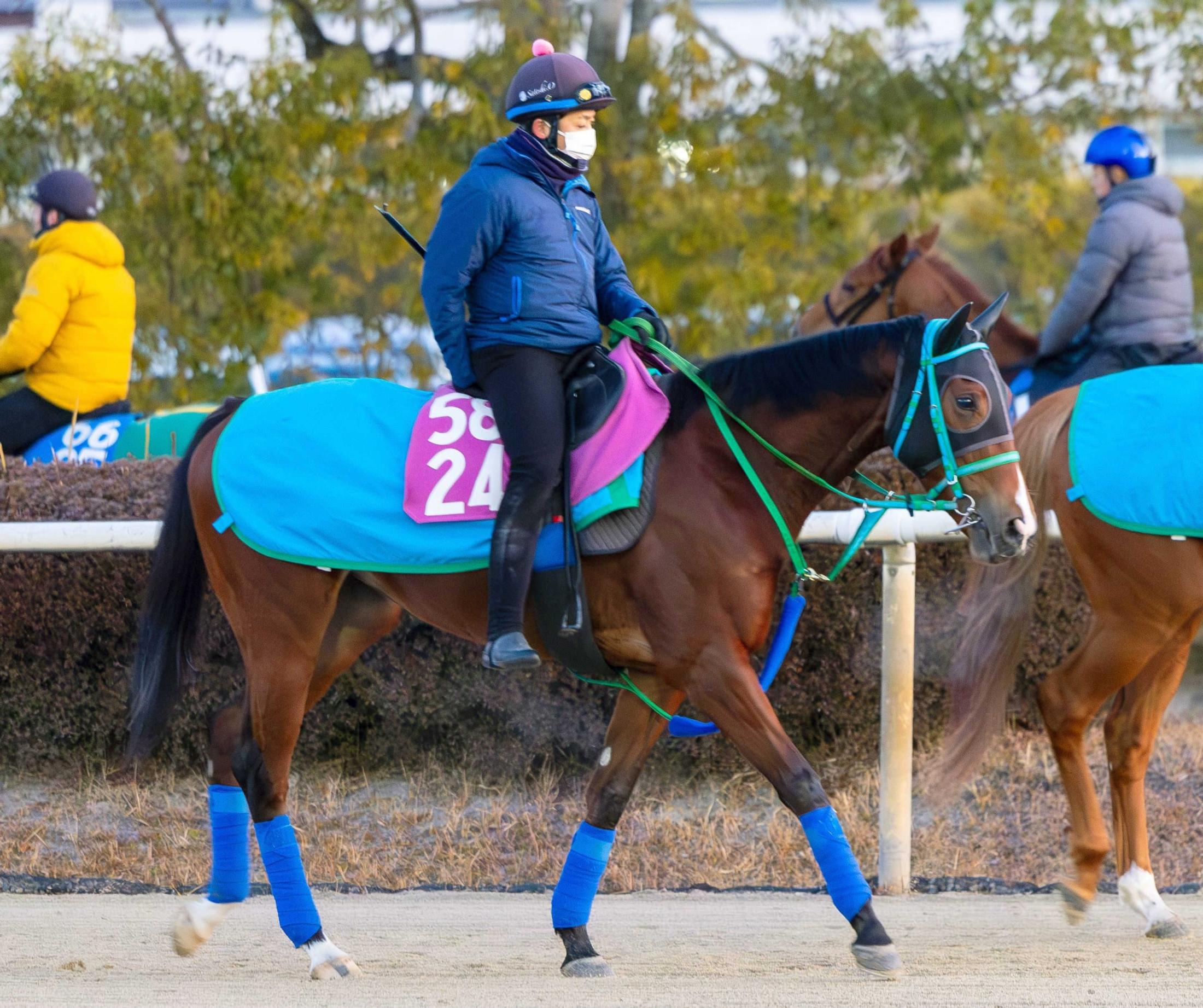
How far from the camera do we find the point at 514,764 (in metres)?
6.26

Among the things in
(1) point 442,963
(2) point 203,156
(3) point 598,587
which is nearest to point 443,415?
(3) point 598,587

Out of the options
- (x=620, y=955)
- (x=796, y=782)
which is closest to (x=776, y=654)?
(x=796, y=782)

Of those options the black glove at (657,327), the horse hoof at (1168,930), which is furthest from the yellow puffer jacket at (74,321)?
the horse hoof at (1168,930)

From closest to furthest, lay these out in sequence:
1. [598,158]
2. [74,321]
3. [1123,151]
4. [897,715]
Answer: [897,715], [1123,151], [74,321], [598,158]

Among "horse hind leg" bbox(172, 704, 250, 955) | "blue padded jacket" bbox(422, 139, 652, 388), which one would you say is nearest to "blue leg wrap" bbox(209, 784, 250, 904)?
"horse hind leg" bbox(172, 704, 250, 955)

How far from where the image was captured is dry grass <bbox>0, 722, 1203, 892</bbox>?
5.69 meters

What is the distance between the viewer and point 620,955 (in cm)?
459

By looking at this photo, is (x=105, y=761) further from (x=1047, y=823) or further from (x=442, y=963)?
(x=1047, y=823)

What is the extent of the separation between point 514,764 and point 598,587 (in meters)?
2.04

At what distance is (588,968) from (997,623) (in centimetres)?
197

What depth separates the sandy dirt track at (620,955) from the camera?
4.06 m

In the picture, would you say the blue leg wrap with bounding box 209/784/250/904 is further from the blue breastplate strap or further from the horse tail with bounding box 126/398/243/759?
the blue breastplate strap

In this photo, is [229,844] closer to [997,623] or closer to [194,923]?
[194,923]

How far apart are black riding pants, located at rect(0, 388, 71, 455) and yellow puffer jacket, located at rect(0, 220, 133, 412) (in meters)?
0.04
